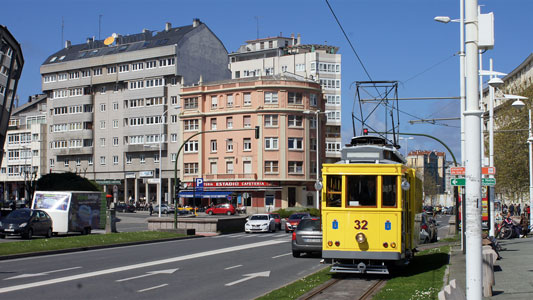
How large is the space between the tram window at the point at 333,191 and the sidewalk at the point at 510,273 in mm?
3292

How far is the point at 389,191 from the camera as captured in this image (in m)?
17.1

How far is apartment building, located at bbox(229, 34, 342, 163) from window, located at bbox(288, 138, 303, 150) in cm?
1347

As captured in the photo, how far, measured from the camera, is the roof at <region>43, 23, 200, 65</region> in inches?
3854

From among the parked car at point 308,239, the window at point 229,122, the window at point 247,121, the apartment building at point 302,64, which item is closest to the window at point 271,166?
the window at point 247,121

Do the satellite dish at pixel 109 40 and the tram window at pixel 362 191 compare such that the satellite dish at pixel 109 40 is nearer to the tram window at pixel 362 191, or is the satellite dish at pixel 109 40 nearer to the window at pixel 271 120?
the window at pixel 271 120

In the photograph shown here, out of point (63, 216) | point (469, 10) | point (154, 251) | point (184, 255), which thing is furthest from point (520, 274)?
point (63, 216)

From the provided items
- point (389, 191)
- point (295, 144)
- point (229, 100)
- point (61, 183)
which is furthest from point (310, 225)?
point (229, 100)

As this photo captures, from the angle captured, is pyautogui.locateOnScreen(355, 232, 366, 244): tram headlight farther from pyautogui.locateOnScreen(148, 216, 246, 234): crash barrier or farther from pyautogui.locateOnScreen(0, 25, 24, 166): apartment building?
pyautogui.locateOnScreen(0, 25, 24, 166): apartment building

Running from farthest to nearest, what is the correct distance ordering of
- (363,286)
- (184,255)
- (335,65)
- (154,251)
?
(335,65) < (154,251) < (184,255) < (363,286)

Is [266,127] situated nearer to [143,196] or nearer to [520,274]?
[143,196]

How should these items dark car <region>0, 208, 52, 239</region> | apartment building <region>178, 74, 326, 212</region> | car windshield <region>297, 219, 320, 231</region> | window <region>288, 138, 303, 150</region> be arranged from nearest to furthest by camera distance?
car windshield <region>297, 219, 320, 231</region> < dark car <region>0, 208, 52, 239</region> < apartment building <region>178, 74, 326, 212</region> < window <region>288, 138, 303, 150</region>

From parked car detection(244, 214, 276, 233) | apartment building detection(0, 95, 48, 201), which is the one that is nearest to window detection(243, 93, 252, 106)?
parked car detection(244, 214, 276, 233)

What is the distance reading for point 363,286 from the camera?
15.8 metres

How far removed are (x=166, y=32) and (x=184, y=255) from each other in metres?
80.5
